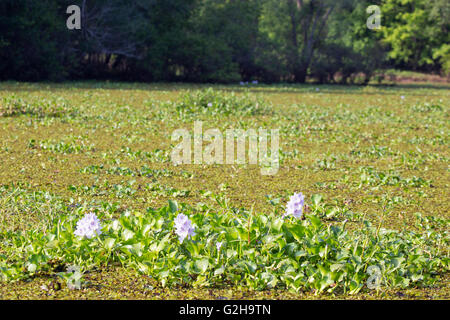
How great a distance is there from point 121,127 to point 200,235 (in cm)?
593

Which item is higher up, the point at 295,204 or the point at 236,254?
the point at 295,204

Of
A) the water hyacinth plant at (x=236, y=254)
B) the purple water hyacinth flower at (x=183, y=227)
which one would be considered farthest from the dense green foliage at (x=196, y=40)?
the purple water hyacinth flower at (x=183, y=227)

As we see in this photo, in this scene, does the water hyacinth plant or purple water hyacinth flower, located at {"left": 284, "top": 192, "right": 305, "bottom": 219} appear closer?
the water hyacinth plant

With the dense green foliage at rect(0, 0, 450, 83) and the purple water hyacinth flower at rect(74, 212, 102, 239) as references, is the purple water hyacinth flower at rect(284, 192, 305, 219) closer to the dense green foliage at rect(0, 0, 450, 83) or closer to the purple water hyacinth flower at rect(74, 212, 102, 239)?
the purple water hyacinth flower at rect(74, 212, 102, 239)

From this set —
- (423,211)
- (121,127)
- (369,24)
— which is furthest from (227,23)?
(423,211)

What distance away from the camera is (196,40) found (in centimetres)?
2234

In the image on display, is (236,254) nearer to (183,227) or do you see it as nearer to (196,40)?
(183,227)

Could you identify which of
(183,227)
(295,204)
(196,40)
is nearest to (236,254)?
(183,227)

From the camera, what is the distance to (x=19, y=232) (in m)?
3.42

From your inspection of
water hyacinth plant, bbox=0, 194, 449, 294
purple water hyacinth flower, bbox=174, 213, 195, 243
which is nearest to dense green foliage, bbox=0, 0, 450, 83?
water hyacinth plant, bbox=0, 194, 449, 294

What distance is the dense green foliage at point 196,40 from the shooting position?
18188 millimetres

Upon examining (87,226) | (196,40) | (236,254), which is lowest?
(236,254)

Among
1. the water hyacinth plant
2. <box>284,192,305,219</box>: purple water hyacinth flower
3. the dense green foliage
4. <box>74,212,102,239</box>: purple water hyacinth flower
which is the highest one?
the dense green foliage

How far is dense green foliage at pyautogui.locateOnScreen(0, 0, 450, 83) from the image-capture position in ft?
59.7
